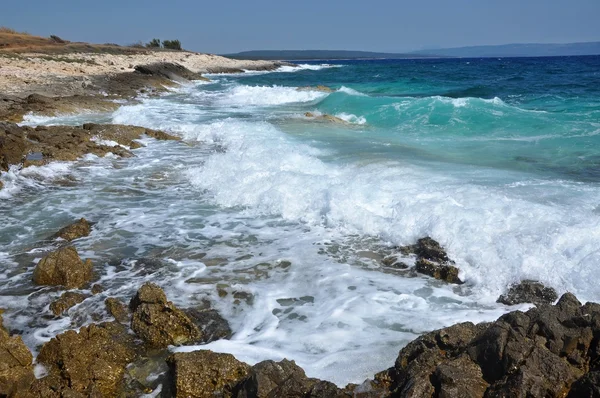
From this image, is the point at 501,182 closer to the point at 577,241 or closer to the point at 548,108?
the point at 577,241

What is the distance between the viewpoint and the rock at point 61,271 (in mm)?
4969

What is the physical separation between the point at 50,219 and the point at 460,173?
7.18 meters

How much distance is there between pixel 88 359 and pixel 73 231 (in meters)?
3.22

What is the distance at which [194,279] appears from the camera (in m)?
5.25

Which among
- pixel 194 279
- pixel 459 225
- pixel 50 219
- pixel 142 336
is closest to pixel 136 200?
pixel 50 219

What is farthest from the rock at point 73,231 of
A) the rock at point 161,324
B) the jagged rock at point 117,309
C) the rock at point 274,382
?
the rock at point 274,382

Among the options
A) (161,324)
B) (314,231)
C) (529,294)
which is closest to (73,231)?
(161,324)

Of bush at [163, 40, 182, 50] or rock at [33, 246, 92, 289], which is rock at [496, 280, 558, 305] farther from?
bush at [163, 40, 182, 50]

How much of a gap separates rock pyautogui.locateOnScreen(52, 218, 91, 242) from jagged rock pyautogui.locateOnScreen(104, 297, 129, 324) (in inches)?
83.3

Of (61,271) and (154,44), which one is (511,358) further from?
(154,44)

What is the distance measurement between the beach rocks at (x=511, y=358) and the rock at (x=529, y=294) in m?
1.22

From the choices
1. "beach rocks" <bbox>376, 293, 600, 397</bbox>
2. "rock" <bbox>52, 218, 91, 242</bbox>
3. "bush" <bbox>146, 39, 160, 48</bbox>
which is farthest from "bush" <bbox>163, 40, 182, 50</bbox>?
"beach rocks" <bbox>376, 293, 600, 397</bbox>

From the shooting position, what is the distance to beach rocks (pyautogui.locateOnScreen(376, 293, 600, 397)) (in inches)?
109

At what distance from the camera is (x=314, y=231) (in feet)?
22.5
